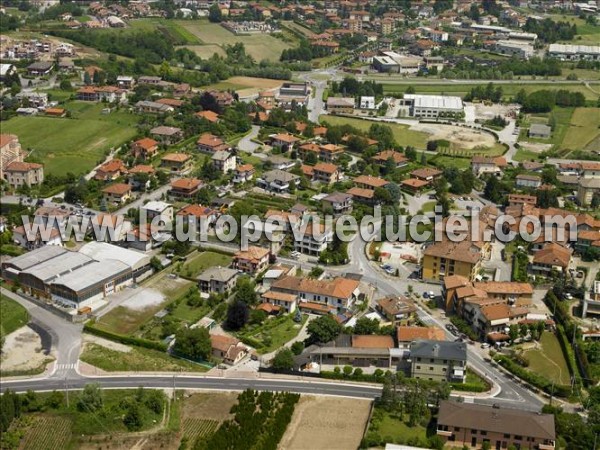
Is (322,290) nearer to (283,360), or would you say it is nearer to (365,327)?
(365,327)

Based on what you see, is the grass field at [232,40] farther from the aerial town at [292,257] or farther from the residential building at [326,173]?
the residential building at [326,173]

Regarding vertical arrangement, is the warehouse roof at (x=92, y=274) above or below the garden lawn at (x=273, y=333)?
A: above

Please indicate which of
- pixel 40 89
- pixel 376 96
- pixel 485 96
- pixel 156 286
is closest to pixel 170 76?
pixel 40 89

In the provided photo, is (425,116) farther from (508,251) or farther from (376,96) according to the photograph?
(508,251)

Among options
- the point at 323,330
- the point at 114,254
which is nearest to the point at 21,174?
the point at 114,254

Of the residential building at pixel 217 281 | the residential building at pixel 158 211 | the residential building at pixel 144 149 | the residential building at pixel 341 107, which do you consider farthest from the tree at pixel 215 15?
the residential building at pixel 217 281

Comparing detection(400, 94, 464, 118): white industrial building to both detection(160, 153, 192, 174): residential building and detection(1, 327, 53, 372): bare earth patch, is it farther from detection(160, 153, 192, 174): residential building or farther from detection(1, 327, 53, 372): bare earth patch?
detection(1, 327, 53, 372): bare earth patch

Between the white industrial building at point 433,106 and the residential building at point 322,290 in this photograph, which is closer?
the residential building at point 322,290
